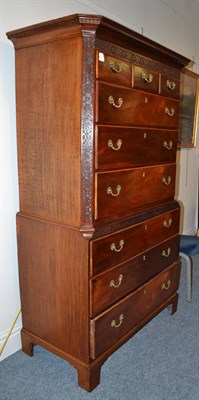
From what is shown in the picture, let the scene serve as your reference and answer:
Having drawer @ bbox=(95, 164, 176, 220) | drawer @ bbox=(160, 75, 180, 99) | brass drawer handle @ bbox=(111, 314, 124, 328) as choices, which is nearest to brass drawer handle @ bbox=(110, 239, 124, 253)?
drawer @ bbox=(95, 164, 176, 220)

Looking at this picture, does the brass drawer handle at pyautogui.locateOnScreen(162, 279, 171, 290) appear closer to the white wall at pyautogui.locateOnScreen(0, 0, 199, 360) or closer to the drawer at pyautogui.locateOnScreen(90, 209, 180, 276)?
the drawer at pyautogui.locateOnScreen(90, 209, 180, 276)

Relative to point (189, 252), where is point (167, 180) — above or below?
above

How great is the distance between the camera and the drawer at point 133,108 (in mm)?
1401

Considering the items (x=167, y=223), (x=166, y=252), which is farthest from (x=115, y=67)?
(x=166, y=252)

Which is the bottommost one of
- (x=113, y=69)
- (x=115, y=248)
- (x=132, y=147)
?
(x=115, y=248)

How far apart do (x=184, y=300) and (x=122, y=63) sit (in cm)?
189

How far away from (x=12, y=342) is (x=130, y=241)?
95cm

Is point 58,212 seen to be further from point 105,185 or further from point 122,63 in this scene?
point 122,63

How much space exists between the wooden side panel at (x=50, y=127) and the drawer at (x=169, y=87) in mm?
664

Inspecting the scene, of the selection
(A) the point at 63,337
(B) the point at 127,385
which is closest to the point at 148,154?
(A) the point at 63,337

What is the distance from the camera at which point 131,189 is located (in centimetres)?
167

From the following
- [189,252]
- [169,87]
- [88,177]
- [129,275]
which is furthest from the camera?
[189,252]

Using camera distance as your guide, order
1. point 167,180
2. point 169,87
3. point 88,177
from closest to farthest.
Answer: point 88,177 < point 169,87 < point 167,180

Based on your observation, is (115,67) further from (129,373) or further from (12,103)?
(129,373)
